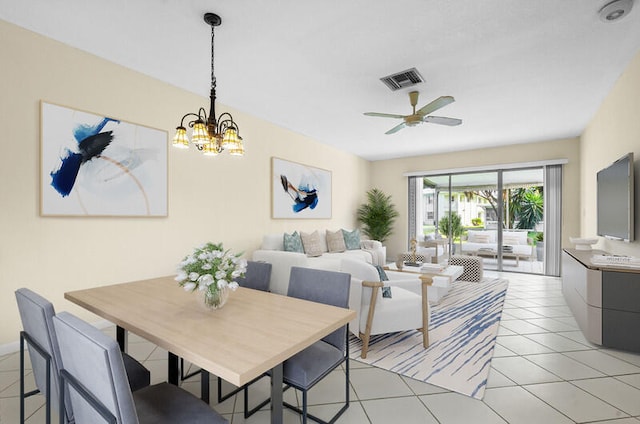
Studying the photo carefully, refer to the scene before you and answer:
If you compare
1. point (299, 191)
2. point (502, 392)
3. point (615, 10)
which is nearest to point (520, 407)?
point (502, 392)

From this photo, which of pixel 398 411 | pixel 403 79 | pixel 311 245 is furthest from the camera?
pixel 311 245

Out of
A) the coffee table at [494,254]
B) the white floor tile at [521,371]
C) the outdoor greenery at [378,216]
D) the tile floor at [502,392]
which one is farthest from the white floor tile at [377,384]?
the coffee table at [494,254]

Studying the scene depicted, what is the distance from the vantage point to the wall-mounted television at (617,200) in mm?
2729

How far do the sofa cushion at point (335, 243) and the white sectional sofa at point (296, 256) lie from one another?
0.06 ft

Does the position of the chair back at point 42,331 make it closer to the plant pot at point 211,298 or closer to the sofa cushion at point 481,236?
the plant pot at point 211,298

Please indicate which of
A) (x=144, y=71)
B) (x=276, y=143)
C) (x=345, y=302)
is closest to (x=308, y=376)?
(x=345, y=302)

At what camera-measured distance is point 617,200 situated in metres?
3.02

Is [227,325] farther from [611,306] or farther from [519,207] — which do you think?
[519,207]

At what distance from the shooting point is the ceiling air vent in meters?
3.14

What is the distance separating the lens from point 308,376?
148 centimetres

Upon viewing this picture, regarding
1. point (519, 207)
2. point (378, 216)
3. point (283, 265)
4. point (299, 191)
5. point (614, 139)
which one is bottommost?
point (283, 265)

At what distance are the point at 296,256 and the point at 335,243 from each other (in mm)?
1773

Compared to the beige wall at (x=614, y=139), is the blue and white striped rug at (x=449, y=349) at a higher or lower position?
lower

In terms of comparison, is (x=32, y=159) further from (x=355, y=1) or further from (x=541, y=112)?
(x=541, y=112)
